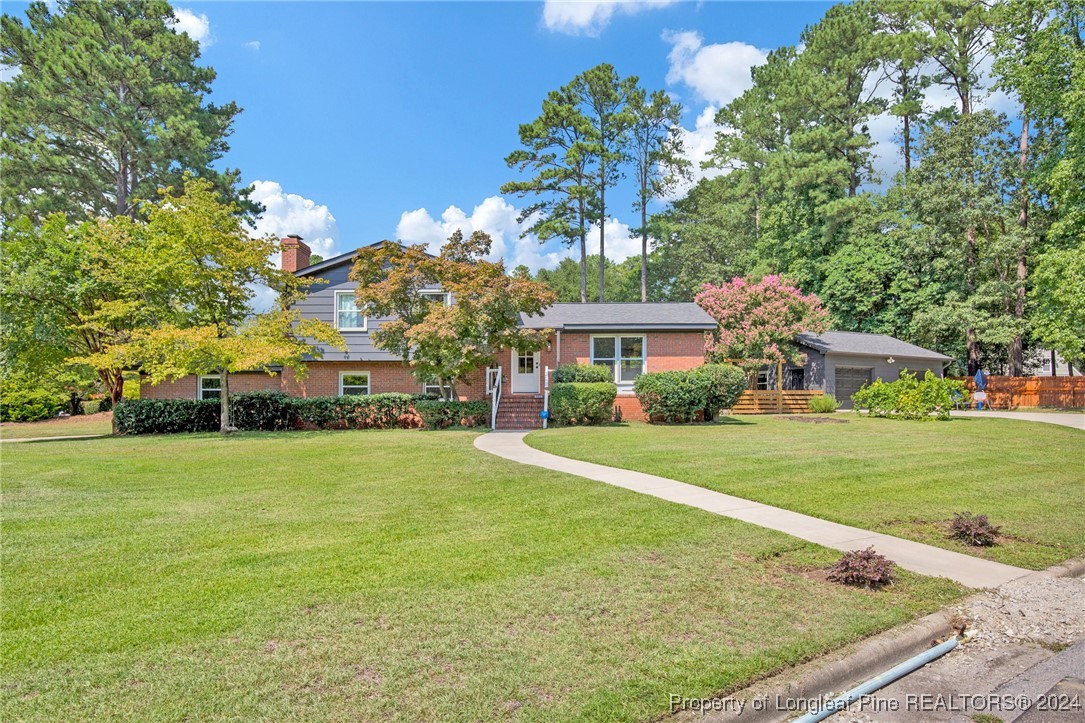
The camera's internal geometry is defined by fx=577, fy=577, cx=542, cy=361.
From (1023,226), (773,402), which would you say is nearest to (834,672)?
(773,402)

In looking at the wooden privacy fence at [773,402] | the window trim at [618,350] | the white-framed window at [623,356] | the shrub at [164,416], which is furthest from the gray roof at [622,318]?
A: the shrub at [164,416]

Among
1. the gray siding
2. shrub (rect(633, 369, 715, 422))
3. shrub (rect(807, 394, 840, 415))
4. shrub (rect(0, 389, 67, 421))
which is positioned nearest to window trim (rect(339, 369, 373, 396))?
the gray siding

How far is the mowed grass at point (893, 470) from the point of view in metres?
6.25

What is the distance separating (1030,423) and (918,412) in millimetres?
3337

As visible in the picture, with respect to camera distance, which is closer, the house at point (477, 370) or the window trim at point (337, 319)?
the house at point (477, 370)

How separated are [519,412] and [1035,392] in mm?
27448

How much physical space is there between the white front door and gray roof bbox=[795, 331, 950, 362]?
1367 cm

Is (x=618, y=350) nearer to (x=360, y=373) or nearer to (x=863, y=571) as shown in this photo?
(x=360, y=373)

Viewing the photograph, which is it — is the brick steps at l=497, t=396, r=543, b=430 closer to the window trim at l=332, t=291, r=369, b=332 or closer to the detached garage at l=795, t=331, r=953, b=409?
the window trim at l=332, t=291, r=369, b=332

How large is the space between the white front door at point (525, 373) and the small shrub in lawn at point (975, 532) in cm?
1591

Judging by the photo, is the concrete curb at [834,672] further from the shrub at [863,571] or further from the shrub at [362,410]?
the shrub at [362,410]

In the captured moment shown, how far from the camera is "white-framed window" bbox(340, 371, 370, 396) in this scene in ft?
69.8

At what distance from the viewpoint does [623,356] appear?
21.4 meters

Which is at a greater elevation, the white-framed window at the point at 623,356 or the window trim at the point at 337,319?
the window trim at the point at 337,319
